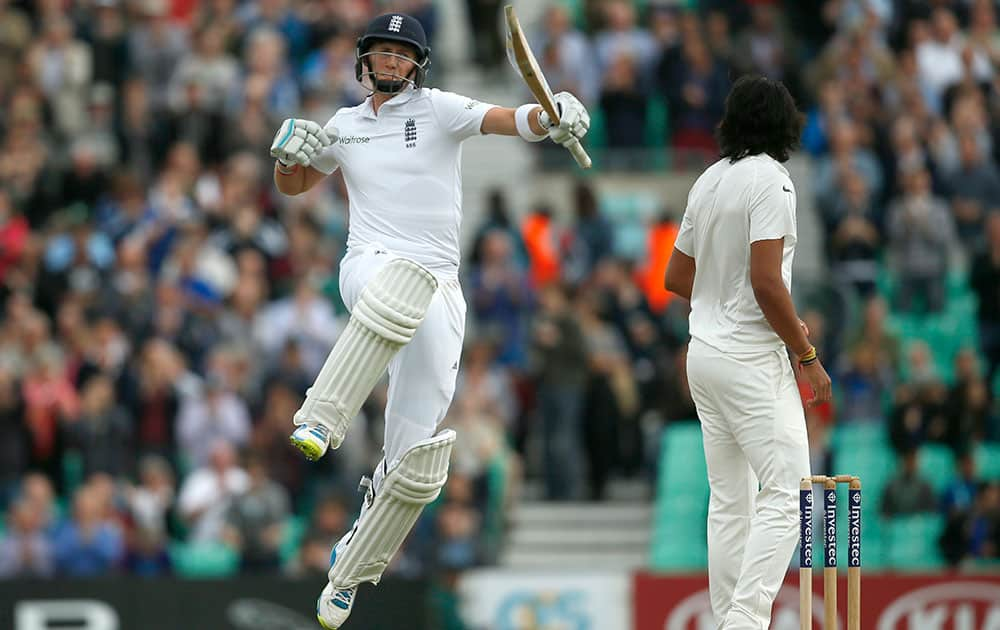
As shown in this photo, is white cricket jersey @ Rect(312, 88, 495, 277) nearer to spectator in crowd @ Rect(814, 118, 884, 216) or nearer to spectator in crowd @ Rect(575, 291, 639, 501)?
spectator in crowd @ Rect(575, 291, 639, 501)

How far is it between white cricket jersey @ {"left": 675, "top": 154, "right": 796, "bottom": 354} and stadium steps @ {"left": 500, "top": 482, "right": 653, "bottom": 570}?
7452mm

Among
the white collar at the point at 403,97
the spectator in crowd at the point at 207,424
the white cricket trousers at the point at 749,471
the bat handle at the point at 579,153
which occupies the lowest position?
the spectator in crowd at the point at 207,424

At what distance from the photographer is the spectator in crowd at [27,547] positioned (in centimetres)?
1499

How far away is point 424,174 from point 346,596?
1956 millimetres

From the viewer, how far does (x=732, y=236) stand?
8422mm

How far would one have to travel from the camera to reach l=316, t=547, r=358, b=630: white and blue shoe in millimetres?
9195

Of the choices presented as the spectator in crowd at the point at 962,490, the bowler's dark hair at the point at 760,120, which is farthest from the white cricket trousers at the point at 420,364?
the spectator in crowd at the point at 962,490

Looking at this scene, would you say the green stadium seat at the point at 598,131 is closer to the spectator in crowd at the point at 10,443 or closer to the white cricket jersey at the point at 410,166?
the spectator in crowd at the point at 10,443

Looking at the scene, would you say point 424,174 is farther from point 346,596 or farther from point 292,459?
point 292,459

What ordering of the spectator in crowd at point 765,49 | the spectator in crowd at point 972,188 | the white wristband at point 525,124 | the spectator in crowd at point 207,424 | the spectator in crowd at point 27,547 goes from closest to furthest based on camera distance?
the white wristband at point 525,124
the spectator in crowd at point 27,547
the spectator in crowd at point 207,424
the spectator in crowd at point 972,188
the spectator in crowd at point 765,49

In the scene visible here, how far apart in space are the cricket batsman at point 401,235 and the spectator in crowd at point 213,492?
5.94 meters

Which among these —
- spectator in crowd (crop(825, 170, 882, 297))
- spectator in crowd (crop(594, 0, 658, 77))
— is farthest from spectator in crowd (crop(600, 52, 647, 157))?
spectator in crowd (crop(825, 170, 882, 297))

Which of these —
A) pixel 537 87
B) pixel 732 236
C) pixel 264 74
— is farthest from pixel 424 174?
pixel 264 74

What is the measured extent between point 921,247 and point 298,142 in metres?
9.00
